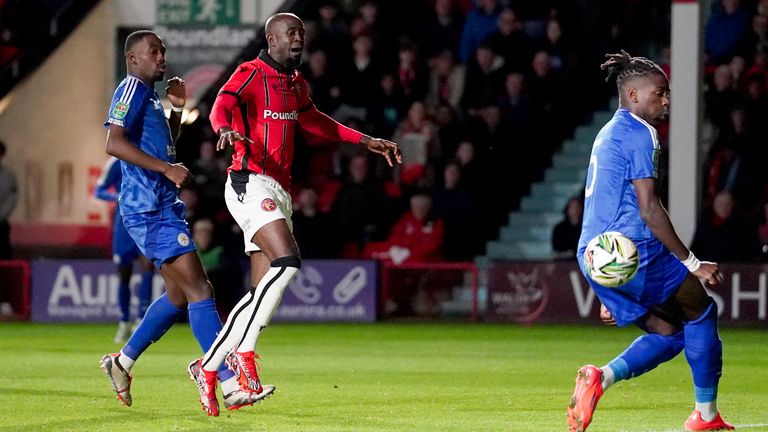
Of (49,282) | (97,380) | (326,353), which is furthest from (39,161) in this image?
(97,380)

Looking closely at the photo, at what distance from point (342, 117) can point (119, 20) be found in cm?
385

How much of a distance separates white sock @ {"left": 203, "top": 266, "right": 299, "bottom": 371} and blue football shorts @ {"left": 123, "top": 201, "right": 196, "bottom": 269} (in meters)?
0.53

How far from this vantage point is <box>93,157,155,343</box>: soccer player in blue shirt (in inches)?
578

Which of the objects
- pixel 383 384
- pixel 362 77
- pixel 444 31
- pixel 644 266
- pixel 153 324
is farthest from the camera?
pixel 444 31

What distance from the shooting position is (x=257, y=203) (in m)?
8.69

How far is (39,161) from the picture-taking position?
72.4ft

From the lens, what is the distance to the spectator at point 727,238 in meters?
17.5

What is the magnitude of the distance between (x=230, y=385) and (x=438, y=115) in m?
11.7

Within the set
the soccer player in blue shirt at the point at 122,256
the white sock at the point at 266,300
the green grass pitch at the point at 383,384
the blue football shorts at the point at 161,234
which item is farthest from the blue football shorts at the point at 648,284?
the soccer player in blue shirt at the point at 122,256

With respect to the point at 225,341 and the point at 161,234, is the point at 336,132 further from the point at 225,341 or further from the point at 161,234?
the point at 225,341

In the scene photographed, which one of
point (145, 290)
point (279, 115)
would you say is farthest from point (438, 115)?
point (279, 115)

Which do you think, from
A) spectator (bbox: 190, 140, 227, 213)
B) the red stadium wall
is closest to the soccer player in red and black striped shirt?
the red stadium wall

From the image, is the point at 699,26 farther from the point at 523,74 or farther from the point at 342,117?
the point at 342,117

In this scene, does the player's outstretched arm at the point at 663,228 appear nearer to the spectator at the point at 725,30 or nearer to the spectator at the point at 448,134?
the spectator at the point at 448,134
